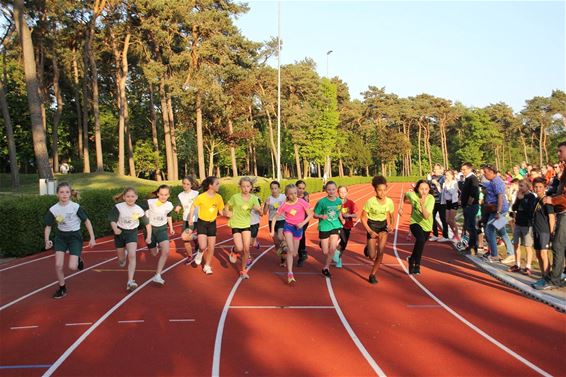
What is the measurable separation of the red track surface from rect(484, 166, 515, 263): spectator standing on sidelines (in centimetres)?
101

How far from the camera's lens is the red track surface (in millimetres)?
4836

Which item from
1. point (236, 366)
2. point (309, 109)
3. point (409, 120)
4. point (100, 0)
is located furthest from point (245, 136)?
point (409, 120)

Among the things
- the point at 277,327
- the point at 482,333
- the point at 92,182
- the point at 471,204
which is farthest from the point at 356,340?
the point at 92,182

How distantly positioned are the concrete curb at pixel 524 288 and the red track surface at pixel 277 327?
0.12 meters

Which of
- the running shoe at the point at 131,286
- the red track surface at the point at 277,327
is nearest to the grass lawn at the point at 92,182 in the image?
the red track surface at the point at 277,327

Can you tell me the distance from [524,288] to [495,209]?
7.97ft

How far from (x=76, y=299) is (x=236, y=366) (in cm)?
380

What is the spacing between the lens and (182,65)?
1217 inches

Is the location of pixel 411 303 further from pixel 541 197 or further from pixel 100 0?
pixel 100 0

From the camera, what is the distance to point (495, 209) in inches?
378

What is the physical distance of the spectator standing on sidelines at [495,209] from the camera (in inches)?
374

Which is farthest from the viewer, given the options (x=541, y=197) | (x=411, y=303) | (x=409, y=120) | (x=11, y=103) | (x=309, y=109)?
(x=409, y=120)

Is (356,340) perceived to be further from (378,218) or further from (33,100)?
(33,100)

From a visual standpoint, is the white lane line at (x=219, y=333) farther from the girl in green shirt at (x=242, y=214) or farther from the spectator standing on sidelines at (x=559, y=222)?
the spectator standing on sidelines at (x=559, y=222)
